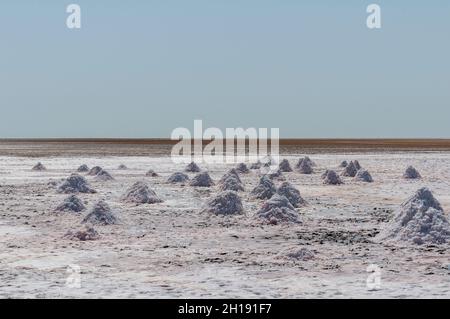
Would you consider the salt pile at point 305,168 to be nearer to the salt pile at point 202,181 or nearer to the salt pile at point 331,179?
the salt pile at point 331,179

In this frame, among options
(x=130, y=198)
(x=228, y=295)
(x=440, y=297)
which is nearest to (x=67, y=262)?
(x=228, y=295)

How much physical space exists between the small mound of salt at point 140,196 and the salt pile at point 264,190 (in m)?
2.86

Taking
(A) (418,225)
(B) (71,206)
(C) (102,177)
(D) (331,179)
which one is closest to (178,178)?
(C) (102,177)

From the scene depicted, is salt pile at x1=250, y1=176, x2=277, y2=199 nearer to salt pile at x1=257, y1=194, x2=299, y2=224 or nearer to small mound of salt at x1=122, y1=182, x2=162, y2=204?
small mound of salt at x1=122, y1=182, x2=162, y2=204

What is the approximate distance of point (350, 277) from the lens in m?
8.61

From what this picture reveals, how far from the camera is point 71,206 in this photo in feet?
51.3

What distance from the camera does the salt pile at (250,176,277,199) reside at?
18953 mm

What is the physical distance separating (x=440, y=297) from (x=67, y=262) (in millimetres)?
5322

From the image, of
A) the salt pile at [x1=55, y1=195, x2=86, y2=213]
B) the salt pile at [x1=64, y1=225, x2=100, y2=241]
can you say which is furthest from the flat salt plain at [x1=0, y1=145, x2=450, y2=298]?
the salt pile at [x1=55, y1=195, x2=86, y2=213]

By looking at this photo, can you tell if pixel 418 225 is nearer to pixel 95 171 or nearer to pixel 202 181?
pixel 202 181

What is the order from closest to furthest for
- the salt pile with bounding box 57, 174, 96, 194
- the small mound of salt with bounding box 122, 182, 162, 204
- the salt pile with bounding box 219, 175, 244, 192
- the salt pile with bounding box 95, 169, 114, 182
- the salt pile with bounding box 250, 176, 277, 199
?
the small mound of salt with bounding box 122, 182, 162, 204, the salt pile with bounding box 250, 176, 277, 199, the salt pile with bounding box 57, 174, 96, 194, the salt pile with bounding box 219, 175, 244, 192, the salt pile with bounding box 95, 169, 114, 182

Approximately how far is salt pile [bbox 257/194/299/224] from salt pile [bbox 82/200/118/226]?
10.5ft

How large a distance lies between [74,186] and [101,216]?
7.74 metres

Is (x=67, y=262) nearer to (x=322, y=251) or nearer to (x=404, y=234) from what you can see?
(x=322, y=251)
